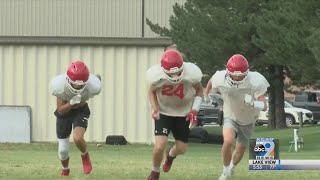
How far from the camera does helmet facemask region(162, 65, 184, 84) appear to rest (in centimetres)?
1110

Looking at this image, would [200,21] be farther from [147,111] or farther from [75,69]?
[75,69]

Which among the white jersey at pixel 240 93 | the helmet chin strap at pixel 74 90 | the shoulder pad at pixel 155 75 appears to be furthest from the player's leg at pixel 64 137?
the white jersey at pixel 240 93

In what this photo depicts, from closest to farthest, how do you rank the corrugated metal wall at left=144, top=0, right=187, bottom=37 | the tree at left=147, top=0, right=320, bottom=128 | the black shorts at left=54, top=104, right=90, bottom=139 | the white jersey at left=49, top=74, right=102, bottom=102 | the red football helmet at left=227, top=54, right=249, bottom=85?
1. the red football helmet at left=227, top=54, right=249, bottom=85
2. the white jersey at left=49, top=74, right=102, bottom=102
3. the black shorts at left=54, top=104, right=90, bottom=139
4. the tree at left=147, top=0, right=320, bottom=128
5. the corrugated metal wall at left=144, top=0, right=187, bottom=37

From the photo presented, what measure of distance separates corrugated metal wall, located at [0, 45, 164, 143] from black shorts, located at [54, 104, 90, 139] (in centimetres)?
1136

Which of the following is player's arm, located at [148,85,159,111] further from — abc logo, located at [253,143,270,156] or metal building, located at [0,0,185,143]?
metal building, located at [0,0,185,143]

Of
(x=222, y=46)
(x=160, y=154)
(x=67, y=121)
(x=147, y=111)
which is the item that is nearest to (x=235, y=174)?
(x=160, y=154)

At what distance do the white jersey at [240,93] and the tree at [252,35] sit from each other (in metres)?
15.3

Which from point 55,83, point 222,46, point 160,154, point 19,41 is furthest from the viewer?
point 222,46

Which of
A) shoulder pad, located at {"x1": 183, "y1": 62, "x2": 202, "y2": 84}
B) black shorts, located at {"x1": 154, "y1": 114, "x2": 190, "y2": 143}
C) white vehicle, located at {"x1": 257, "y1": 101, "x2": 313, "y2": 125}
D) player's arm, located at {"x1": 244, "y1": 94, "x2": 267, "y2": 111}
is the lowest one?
white vehicle, located at {"x1": 257, "y1": 101, "x2": 313, "y2": 125}

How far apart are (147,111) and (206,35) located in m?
11.1

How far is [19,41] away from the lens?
23.7 meters

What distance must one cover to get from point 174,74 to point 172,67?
12 cm

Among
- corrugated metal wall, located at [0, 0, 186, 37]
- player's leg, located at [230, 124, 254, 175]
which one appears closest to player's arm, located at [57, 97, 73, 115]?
player's leg, located at [230, 124, 254, 175]

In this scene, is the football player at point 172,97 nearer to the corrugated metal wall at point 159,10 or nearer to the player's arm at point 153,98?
the player's arm at point 153,98
